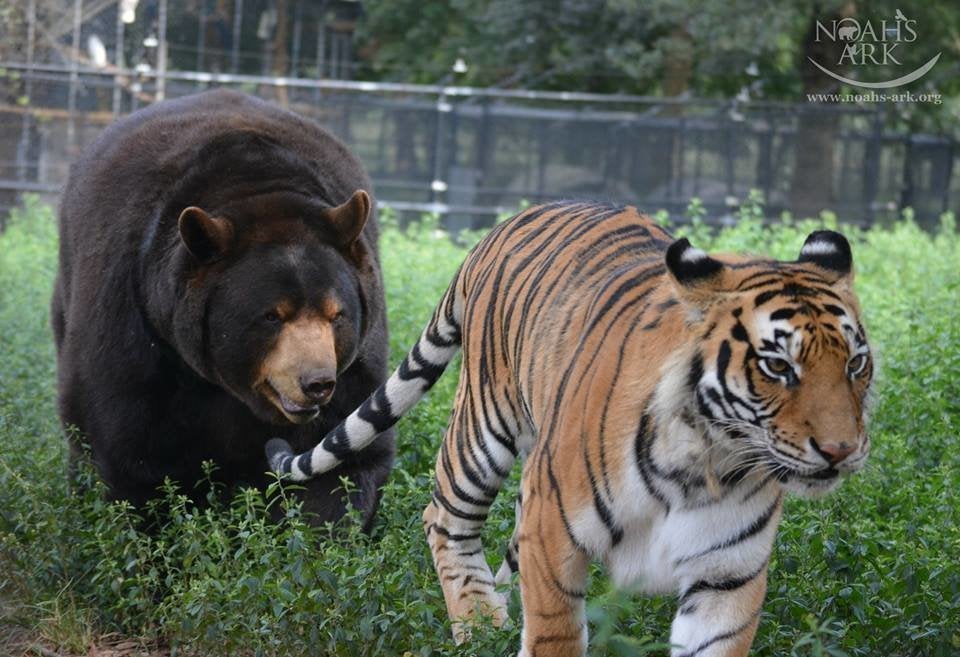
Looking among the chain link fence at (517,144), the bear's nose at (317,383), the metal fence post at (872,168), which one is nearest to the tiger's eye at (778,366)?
the bear's nose at (317,383)

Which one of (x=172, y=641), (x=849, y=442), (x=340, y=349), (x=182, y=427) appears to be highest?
(x=849, y=442)

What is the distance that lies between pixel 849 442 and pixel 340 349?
2.77 meters

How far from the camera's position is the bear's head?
5461mm

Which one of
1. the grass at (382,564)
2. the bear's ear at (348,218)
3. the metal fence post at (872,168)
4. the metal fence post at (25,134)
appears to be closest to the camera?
the grass at (382,564)

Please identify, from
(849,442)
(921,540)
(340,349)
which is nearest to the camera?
(849,442)

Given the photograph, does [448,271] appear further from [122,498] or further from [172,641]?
[172,641]

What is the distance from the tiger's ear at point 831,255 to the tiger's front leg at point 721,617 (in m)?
0.78

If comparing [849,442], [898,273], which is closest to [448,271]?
[898,273]

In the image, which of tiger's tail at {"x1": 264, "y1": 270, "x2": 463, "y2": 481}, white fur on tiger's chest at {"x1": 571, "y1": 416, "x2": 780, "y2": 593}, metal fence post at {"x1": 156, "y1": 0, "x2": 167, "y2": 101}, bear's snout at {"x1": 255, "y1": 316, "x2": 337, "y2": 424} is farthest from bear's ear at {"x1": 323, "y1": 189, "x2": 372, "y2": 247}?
metal fence post at {"x1": 156, "y1": 0, "x2": 167, "y2": 101}

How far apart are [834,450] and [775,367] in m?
0.24

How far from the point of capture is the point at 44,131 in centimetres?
1816

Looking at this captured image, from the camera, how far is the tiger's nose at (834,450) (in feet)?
10.8

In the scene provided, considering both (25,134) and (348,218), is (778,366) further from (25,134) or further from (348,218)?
(25,134)

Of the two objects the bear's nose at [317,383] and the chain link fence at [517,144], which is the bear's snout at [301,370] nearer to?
the bear's nose at [317,383]
